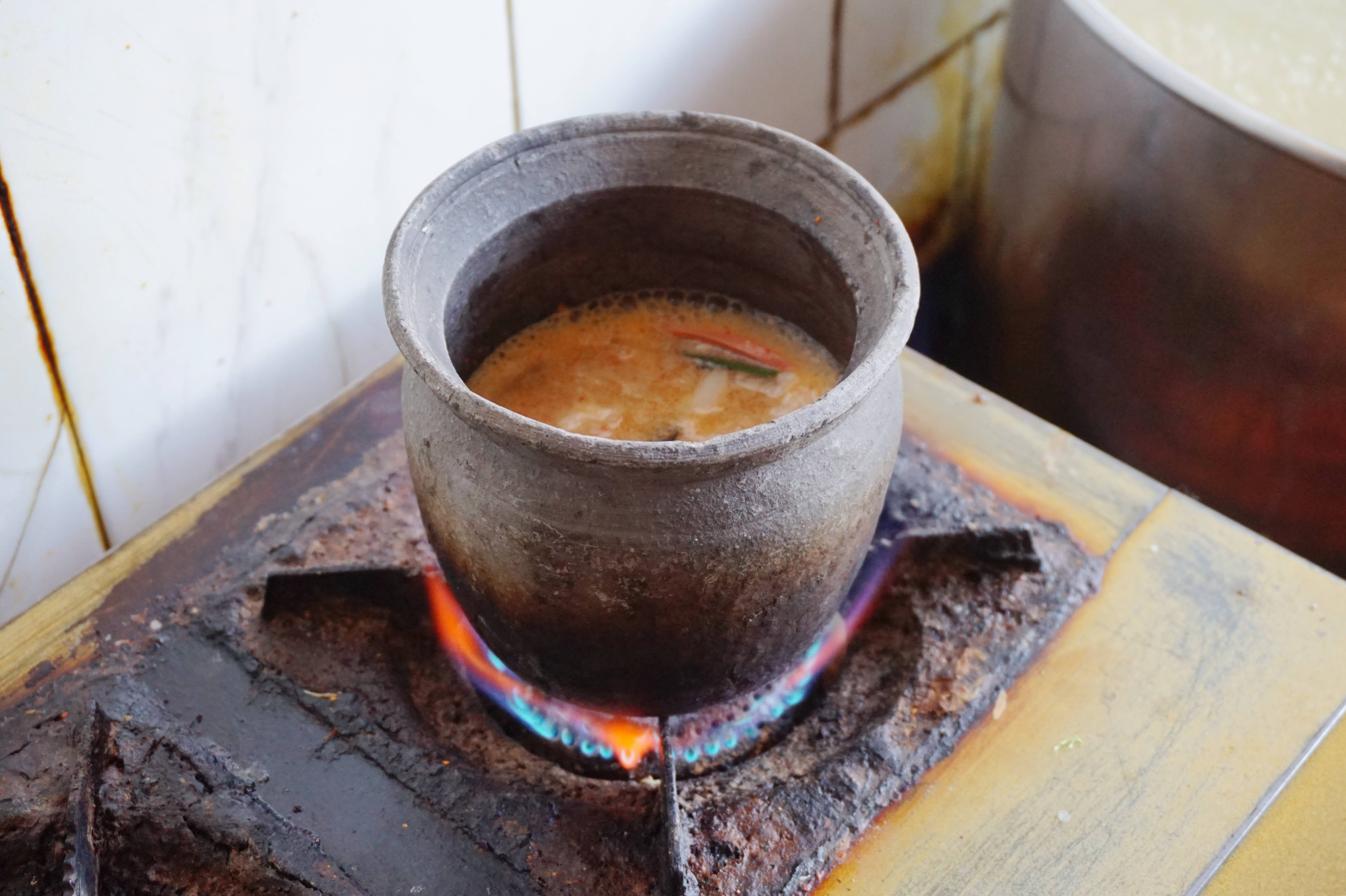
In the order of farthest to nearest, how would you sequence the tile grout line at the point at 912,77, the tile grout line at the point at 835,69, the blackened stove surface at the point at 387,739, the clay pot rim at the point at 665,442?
the tile grout line at the point at 912,77
the tile grout line at the point at 835,69
the blackened stove surface at the point at 387,739
the clay pot rim at the point at 665,442

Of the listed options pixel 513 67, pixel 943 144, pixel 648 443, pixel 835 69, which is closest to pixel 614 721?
pixel 648 443

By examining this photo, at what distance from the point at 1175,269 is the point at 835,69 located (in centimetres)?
63

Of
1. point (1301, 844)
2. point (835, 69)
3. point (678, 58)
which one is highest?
point (678, 58)

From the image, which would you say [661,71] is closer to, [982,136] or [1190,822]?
[982,136]

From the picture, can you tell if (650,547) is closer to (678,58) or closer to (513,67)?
(513,67)

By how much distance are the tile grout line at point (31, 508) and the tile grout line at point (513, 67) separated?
1.88 feet

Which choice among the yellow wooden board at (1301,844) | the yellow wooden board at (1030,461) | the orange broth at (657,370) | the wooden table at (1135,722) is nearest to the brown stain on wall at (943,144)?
the yellow wooden board at (1030,461)

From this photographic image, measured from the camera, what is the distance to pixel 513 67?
4.25 ft

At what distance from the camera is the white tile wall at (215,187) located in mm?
978

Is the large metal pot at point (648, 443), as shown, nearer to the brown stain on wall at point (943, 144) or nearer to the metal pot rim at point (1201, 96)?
the metal pot rim at point (1201, 96)

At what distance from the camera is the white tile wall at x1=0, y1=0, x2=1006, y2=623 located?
99 cm

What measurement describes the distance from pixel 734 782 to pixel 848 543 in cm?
29

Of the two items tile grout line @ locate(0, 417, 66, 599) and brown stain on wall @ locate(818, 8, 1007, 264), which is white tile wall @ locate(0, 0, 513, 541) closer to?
tile grout line @ locate(0, 417, 66, 599)

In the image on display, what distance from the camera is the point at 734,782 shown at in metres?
1.05
